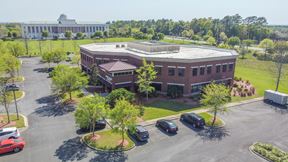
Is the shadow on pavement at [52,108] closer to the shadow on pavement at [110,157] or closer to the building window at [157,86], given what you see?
the shadow on pavement at [110,157]

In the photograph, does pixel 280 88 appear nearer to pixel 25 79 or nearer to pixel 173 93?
pixel 173 93

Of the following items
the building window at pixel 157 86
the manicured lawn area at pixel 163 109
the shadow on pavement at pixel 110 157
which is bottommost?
the shadow on pavement at pixel 110 157

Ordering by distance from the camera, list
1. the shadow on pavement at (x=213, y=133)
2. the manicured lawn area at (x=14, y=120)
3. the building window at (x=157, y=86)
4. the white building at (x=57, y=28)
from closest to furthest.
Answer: the shadow on pavement at (x=213, y=133)
the manicured lawn area at (x=14, y=120)
the building window at (x=157, y=86)
the white building at (x=57, y=28)

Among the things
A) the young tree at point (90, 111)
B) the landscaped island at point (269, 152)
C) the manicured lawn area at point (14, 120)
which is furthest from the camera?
the manicured lawn area at point (14, 120)

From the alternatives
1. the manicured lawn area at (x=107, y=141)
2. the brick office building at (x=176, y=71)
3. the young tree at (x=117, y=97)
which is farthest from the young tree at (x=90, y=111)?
the brick office building at (x=176, y=71)

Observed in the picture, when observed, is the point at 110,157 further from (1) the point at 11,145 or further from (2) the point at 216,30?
(2) the point at 216,30

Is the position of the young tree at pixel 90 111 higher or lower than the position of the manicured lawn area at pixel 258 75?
higher

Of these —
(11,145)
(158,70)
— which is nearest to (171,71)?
(158,70)
